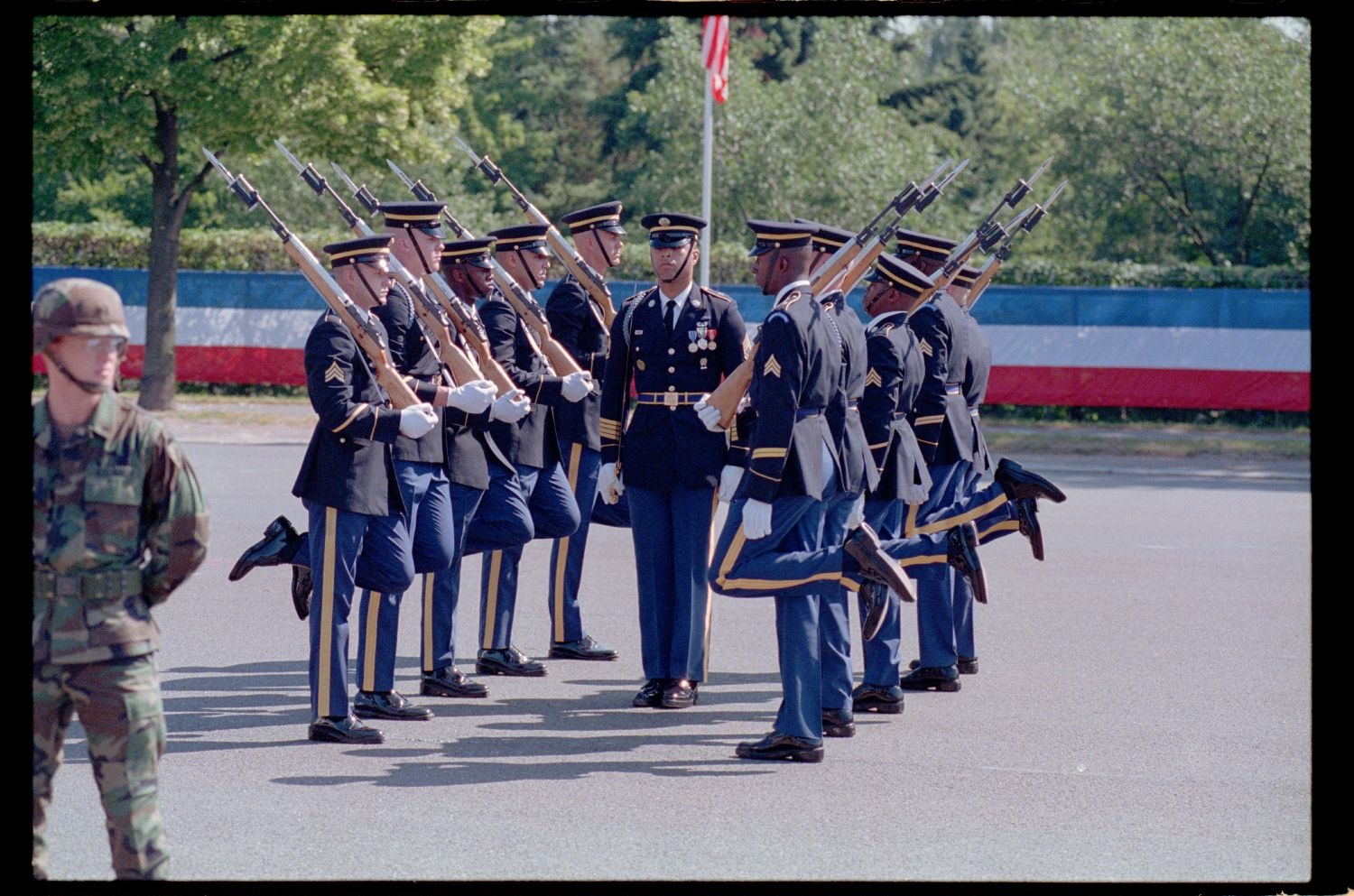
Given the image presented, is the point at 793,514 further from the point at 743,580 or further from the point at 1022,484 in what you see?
the point at 1022,484

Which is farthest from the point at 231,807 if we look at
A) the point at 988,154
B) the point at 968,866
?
the point at 988,154

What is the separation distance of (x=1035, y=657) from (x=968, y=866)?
3516 mm

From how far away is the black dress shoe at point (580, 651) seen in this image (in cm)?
885

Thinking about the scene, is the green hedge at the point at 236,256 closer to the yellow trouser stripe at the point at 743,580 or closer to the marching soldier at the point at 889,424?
the marching soldier at the point at 889,424

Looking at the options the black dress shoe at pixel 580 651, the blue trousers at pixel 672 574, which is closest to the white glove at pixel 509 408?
the blue trousers at pixel 672 574

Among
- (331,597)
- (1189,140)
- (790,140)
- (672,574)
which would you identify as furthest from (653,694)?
(790,140)

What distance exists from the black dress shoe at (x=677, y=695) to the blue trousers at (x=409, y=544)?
1076 mm

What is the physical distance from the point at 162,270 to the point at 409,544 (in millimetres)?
15210

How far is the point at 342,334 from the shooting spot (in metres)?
6.89

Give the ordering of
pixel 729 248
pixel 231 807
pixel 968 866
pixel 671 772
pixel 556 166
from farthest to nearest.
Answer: pixel 556 166, pixel 729 248, pixel 671 772, pixel 231 807, pixel 968 866

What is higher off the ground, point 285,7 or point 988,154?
point 988,154

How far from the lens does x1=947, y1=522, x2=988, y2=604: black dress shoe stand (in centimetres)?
768
